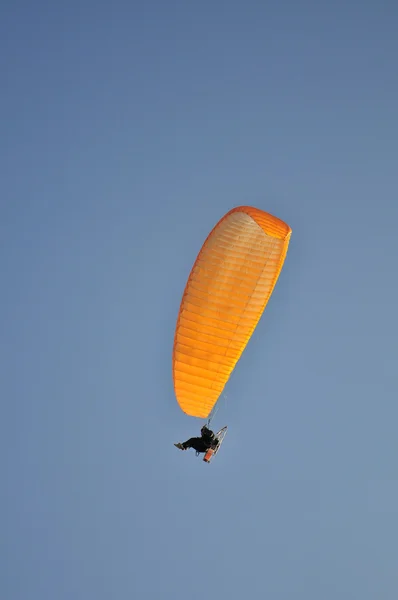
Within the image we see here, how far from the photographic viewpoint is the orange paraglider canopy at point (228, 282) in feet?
468

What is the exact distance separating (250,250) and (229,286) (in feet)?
5.04

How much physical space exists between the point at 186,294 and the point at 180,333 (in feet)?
4.85

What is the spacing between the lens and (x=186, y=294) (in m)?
143

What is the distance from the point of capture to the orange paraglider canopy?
142m

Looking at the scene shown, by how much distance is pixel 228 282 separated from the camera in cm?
14262

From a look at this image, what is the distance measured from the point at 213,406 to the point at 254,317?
386 cm

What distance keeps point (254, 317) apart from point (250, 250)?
249 cm

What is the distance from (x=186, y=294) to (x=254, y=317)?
2677mm

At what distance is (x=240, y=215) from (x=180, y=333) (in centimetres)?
489

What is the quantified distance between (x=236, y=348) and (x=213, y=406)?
2.54 m

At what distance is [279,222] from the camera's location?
14262 cm

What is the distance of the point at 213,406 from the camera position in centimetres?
14425

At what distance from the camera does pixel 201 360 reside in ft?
469

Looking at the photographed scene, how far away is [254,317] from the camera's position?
14300cm
